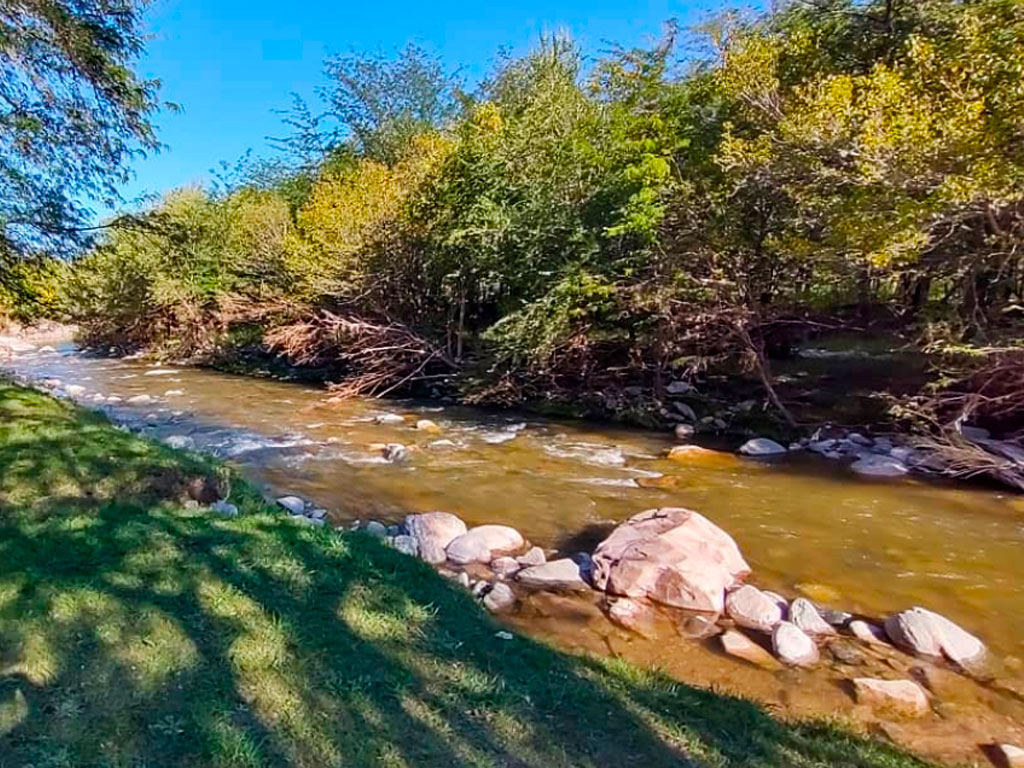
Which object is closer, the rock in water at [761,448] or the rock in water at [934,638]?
the rock in water at [934,638]

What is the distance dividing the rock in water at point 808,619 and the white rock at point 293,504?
388cm

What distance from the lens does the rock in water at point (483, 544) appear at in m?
5.03

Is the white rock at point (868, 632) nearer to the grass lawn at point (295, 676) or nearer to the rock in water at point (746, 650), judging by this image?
the rock in water at point (746, 650)

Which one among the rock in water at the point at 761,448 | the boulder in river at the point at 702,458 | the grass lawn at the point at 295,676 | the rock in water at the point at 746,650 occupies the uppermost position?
the grass lawn at the point at 295,676

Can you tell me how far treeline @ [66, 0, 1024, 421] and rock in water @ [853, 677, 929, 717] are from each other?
4.38 metres

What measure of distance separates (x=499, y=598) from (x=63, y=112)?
265 inches

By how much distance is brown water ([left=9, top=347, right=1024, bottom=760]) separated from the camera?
12.7 ft

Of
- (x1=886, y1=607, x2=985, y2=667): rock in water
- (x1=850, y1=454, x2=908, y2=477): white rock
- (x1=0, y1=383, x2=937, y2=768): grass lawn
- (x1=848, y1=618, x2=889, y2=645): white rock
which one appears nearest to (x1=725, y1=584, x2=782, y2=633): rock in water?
(x1=848, y1=618, x2=889, y2=645): white rock

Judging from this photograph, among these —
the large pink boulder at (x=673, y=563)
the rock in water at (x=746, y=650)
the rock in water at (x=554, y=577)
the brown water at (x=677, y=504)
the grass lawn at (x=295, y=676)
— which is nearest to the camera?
the grass lawn at (x=295, y=676)

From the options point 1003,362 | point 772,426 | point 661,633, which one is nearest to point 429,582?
point 661,633

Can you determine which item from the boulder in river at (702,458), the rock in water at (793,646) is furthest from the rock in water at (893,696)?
the boulder in river at (702,458)

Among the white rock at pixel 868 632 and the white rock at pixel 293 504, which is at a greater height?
the white rock at pixel 293 504

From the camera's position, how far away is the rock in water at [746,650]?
12.1 feet

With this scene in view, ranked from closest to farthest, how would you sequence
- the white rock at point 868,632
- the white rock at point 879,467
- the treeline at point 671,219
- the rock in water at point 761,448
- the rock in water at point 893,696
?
the rock in water at point 893,696
the white rock at point 868,632
the treeline at point 671,219
the white rock at point 879,467
the rock in water at point 761,448
